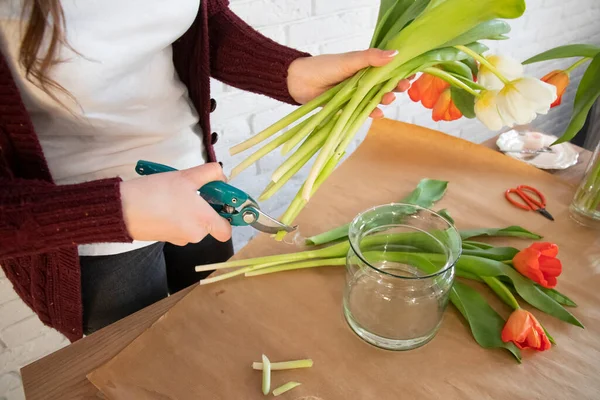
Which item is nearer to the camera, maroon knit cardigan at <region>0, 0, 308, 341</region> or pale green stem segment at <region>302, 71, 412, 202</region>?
maroon knit cardigan at <region>0, 0, 308, 341</region>

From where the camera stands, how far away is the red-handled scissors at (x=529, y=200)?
2.60 feet

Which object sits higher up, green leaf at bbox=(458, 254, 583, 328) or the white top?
the white top

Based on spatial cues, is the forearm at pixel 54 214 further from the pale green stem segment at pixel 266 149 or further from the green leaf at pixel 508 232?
the green leaf at pixel 508 232

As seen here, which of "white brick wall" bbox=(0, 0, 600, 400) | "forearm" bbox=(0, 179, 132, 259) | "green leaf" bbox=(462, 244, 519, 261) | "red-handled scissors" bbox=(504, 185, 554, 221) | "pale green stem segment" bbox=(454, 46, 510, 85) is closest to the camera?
"forearm" bbox=(0, 179, 132, 259)

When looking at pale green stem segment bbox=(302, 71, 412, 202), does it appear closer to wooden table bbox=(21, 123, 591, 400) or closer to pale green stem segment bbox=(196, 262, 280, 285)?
pale green stem segment bbox=(196, 262, 280, 285)

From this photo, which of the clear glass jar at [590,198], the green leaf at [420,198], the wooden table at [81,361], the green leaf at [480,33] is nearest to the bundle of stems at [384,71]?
the green leaf at [480,33]

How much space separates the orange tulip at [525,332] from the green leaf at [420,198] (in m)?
0.24

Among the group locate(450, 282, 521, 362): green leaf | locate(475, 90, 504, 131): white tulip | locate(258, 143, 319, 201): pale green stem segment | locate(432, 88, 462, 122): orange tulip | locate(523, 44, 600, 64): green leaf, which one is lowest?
locate(450, 282, 521, 362): green leaf

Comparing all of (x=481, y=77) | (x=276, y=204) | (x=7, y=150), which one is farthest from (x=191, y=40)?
(x=276, y=204)

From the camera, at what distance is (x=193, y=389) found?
53 centimetres

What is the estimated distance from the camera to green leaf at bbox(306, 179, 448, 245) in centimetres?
72

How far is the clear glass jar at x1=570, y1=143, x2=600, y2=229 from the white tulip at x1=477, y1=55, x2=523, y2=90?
29 cm

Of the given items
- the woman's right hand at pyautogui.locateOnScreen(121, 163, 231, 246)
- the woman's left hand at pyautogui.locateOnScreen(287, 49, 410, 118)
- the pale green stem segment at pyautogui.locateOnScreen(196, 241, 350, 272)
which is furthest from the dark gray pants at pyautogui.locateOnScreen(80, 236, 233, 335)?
the woman's left hand at pyautogui.locateOnScreen(287, 49, 410, 118)

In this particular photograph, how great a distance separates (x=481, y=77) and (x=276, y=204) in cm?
79
